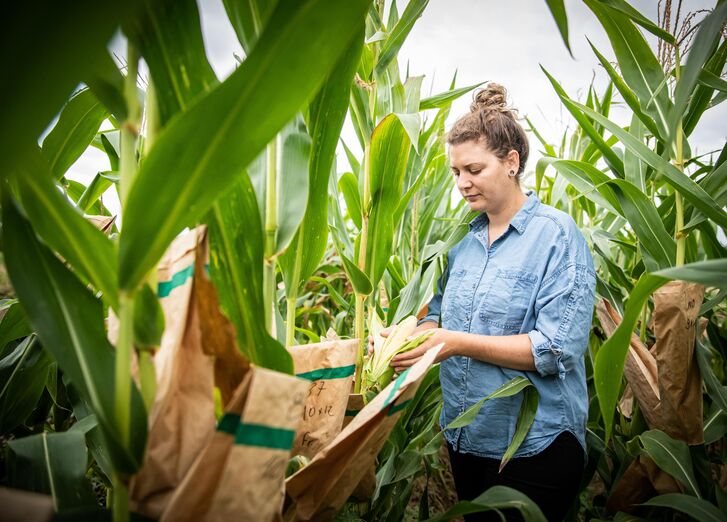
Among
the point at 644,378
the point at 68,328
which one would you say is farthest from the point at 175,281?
the point at 644,378

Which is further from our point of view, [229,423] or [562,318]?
[562,318]

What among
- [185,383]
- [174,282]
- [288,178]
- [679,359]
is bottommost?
[679,359]

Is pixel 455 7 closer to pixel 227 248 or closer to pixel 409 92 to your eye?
pixel 409 92

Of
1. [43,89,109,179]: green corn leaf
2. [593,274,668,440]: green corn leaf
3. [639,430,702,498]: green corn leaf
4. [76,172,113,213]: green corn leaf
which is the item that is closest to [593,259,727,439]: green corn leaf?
[593,274,668,440]: green corn leaf

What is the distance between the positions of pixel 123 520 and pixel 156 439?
0.24 feet

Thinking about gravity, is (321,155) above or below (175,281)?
above

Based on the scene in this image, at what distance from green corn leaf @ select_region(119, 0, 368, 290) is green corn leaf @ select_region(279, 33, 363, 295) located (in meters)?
0.28

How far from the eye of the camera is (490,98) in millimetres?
1220

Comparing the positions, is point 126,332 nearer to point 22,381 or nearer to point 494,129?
point 22,381

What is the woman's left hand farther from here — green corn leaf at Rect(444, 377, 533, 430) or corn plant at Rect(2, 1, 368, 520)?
corn plant at Rect(2, 1, 368, 520)

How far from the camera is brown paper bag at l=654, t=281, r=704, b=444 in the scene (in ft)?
2.85

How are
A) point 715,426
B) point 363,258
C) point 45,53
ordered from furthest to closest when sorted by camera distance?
point 715,426, point 363,258, point 45,53

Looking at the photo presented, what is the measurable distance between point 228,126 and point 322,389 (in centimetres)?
43

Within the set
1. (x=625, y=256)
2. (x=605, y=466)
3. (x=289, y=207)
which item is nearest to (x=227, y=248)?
(x=289, y=207)
